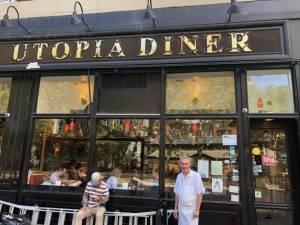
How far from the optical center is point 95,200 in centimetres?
572

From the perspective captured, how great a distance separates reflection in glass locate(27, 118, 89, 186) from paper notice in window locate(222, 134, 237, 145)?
2.86 meters

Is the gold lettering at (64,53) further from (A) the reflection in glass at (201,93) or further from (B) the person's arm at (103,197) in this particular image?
(B) the person's arm at (103,197)

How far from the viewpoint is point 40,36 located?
7039mm

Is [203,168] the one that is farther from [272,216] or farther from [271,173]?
[272,216]

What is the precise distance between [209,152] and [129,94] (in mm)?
2068

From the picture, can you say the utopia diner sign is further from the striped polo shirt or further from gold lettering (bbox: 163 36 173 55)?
the striped polo shirt

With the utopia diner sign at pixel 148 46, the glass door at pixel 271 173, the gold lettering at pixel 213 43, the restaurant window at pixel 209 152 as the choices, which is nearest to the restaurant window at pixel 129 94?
the utopia diner sign at pixel 148 46

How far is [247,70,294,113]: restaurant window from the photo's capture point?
6.00m

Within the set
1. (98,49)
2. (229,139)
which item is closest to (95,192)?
(229,139)

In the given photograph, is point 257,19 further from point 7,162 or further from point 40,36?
point 7,162

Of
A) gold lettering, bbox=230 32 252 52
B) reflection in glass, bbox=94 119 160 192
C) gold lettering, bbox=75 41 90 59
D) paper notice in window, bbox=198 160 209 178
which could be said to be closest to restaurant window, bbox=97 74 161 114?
reflection in glass, bbox=94 119 160 192

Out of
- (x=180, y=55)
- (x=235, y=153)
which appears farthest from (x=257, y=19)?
(x=235, y=153)

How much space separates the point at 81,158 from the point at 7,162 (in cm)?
164

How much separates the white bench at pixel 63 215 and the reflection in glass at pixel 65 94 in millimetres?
2092
